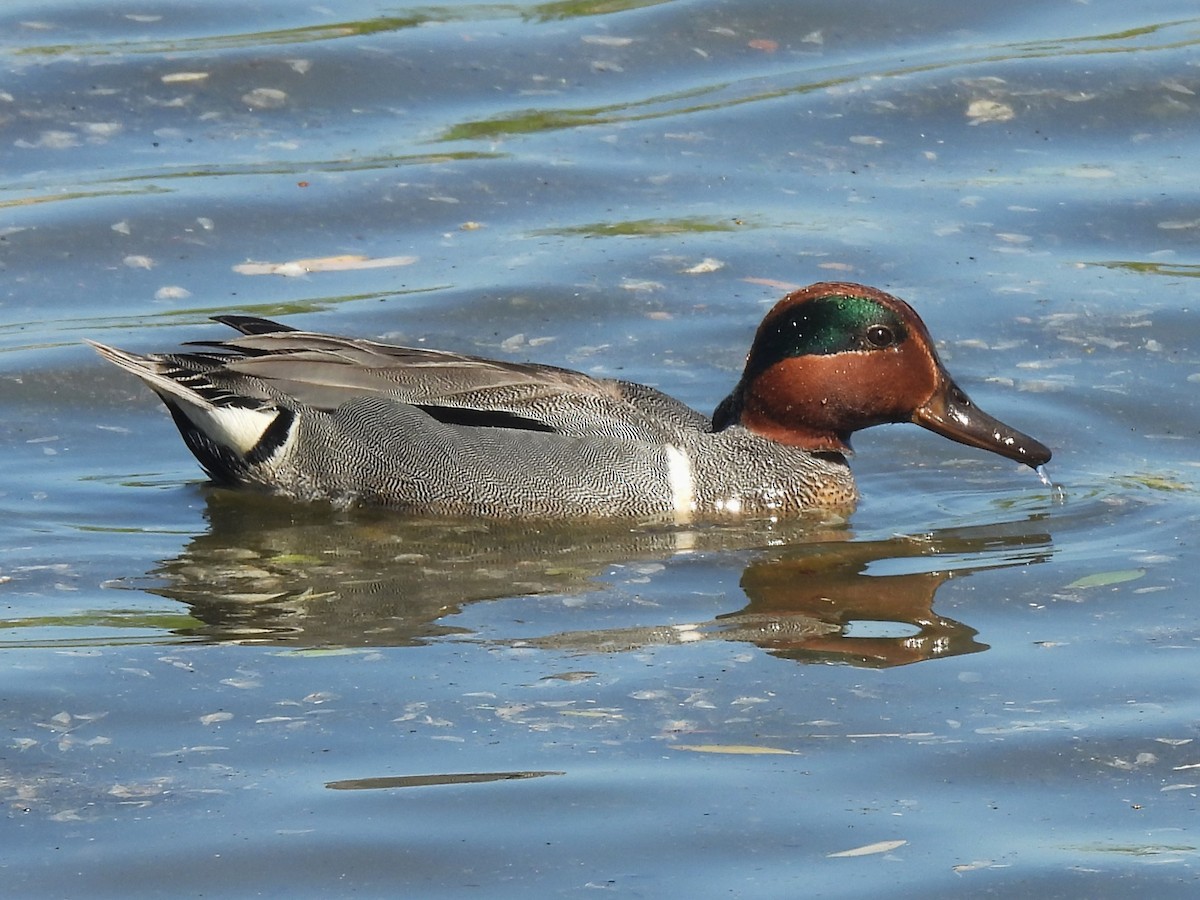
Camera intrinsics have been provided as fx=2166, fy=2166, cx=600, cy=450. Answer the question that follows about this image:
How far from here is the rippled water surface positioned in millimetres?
5242

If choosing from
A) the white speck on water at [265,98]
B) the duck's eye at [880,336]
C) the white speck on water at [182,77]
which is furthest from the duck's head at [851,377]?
the white speck on water at [182,77]

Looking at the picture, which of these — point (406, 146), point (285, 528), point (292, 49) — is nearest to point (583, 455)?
point (285, 528)

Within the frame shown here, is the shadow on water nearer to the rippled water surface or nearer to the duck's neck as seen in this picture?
the rippled water surface

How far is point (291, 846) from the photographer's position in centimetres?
507

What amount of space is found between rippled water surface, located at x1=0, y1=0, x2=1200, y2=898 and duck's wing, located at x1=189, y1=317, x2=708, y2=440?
1.49 feet

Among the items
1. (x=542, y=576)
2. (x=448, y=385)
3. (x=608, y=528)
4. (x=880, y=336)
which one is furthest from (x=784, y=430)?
(x=542, y=576)

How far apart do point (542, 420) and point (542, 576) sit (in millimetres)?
931

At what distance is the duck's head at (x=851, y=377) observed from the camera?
8102 mm

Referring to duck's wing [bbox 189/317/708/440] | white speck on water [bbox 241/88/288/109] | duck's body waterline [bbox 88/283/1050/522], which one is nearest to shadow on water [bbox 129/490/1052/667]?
duck's body waterline [bbox 88/283/1050/522]

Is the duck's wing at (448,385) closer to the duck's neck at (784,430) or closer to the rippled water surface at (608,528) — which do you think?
the duck's neck at (784,430)

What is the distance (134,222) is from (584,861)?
641 cm

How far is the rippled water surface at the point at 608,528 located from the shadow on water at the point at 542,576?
2cm

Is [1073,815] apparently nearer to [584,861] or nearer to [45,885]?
[584,861]

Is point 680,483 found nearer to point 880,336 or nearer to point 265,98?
point 880,336
